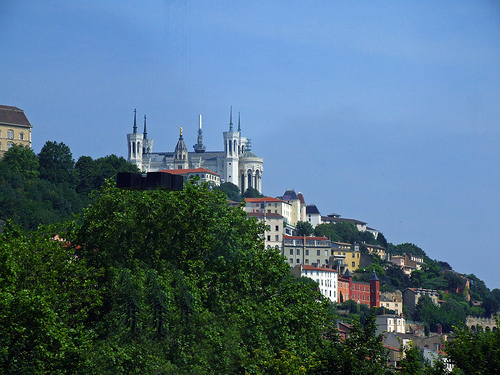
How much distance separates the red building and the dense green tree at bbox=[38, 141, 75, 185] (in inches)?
1636

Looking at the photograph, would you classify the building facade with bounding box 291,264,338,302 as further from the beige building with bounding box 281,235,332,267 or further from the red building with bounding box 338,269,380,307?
the beige building with bounding box 281,235,332,267

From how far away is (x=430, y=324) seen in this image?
476 ft

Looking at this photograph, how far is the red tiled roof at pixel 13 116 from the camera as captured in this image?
151750 mm

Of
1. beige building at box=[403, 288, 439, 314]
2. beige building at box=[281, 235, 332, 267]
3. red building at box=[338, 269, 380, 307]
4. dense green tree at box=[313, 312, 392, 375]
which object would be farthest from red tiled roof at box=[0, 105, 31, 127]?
dense green tree at box=[313, 312, 392, 375]

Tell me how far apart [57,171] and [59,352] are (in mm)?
110593

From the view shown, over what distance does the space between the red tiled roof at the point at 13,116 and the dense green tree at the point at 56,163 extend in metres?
8.93

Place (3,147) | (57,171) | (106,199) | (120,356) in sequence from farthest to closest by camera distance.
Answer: (3,147)
(57,171)
(106,199)
(120,356)

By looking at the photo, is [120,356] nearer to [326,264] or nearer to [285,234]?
[326,264]

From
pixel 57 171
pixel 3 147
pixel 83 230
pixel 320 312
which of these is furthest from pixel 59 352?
pixel 3 147

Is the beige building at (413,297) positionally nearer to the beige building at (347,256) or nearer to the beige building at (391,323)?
the beige building at (347,256)

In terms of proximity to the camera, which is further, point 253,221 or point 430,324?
point 430,324

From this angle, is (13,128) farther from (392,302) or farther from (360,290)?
(392,302)

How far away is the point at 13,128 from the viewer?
151625mm

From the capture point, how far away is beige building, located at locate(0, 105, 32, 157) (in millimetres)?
150750
